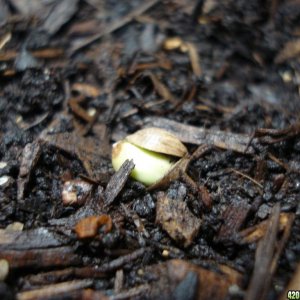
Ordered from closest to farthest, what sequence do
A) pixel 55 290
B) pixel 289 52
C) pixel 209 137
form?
pixel 55 290
pixel 209 137
pixel 289 52

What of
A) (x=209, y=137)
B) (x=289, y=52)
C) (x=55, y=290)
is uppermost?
(x=55, y=290)

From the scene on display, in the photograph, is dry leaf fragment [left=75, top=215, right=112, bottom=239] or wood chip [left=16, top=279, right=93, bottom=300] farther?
dry leaf fragment [left=75, top=215, right=112, bottom=239]

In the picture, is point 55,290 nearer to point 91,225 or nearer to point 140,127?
point 91,225

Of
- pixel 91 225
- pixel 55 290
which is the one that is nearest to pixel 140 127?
pixel 91 225

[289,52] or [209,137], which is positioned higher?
[209,137]

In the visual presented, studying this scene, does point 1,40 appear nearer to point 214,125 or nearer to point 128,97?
point 128,97

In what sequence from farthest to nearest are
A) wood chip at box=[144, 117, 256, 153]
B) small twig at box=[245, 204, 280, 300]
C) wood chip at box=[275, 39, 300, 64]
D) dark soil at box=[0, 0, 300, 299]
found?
wood chip at box=[275, 39, 300, 64] < wood chip at box=[144, 117, 256, 153] < dark soil at box=[0, 0, 300, 299] < small twig at box=[245, 204, 280, 300]

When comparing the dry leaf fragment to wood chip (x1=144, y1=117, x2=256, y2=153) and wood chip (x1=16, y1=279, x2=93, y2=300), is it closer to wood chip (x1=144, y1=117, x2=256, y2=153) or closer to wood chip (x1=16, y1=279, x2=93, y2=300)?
wood chip (x1=16, y1=279, x2=93, y2=300)

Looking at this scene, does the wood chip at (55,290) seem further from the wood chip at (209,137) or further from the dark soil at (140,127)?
the wood chip at (209,137)

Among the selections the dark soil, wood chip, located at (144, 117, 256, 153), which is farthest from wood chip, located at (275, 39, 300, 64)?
wood chip, located at (144, 117, 256, 153)

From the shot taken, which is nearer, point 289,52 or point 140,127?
point 140,127

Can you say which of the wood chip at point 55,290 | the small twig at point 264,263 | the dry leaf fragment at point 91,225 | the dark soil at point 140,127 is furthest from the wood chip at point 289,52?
the wood chip at point 55,290

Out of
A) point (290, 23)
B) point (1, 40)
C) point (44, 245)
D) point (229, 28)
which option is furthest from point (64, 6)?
point (44, 245)
